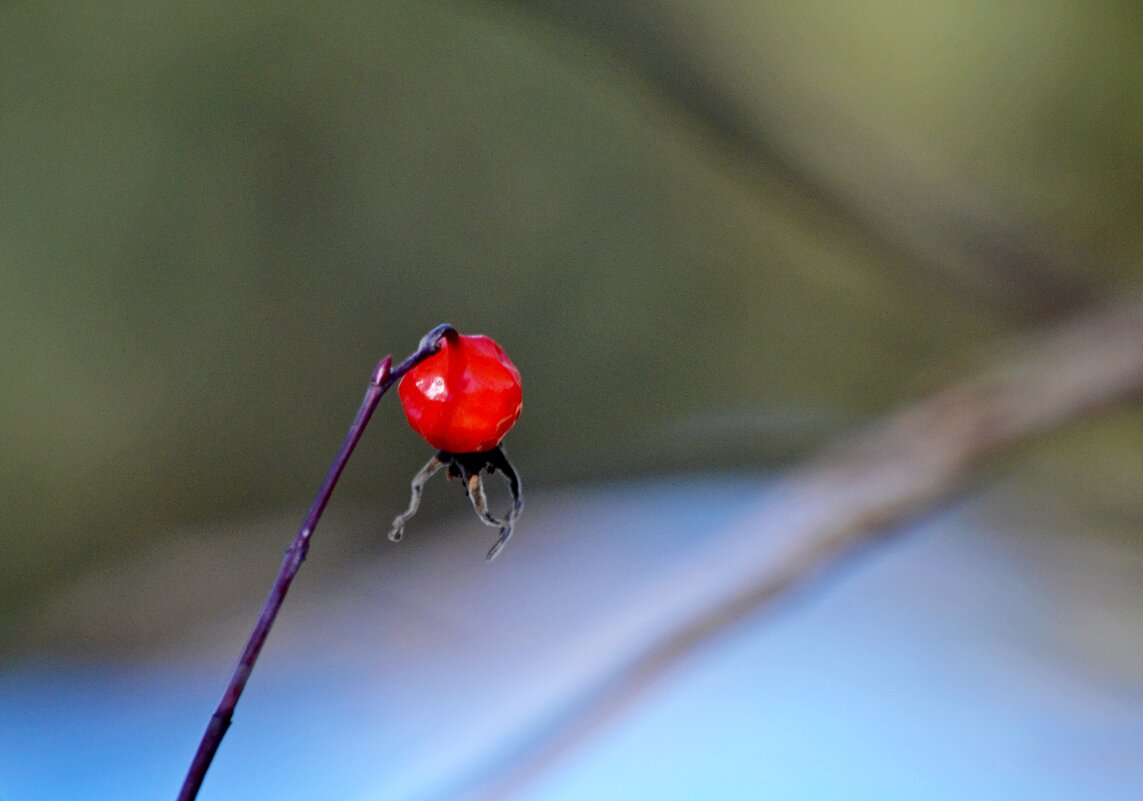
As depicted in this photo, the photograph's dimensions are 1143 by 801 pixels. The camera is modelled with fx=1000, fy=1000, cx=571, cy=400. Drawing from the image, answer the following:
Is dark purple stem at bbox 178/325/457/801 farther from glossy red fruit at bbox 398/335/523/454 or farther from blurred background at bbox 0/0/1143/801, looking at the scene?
blurred background at bbox 0/0/1143/801

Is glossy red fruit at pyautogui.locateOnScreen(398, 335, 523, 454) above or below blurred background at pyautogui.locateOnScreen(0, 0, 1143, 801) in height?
below

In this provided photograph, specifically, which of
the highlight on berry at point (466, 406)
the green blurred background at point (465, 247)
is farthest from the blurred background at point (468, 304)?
the highlight on berry at point (466, 406)

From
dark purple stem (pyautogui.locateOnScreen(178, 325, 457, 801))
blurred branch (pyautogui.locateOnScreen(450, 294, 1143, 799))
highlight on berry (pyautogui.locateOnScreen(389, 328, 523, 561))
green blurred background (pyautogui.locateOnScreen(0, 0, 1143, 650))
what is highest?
green blurred background (pyautogui.locateOnScreen(0, 0, 1143, 650))

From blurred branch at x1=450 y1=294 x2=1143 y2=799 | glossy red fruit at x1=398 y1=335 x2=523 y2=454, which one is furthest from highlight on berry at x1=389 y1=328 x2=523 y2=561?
blurred branch at x1=450 y1=294 x2=1143 y2=799

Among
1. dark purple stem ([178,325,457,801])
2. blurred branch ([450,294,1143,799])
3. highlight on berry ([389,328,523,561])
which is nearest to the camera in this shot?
dark purple stem ([178,325,457,801])

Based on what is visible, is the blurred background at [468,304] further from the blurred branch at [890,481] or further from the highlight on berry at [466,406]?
the highlight on berry at [466,406]

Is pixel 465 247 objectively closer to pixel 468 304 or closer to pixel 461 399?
pixel 468 304
